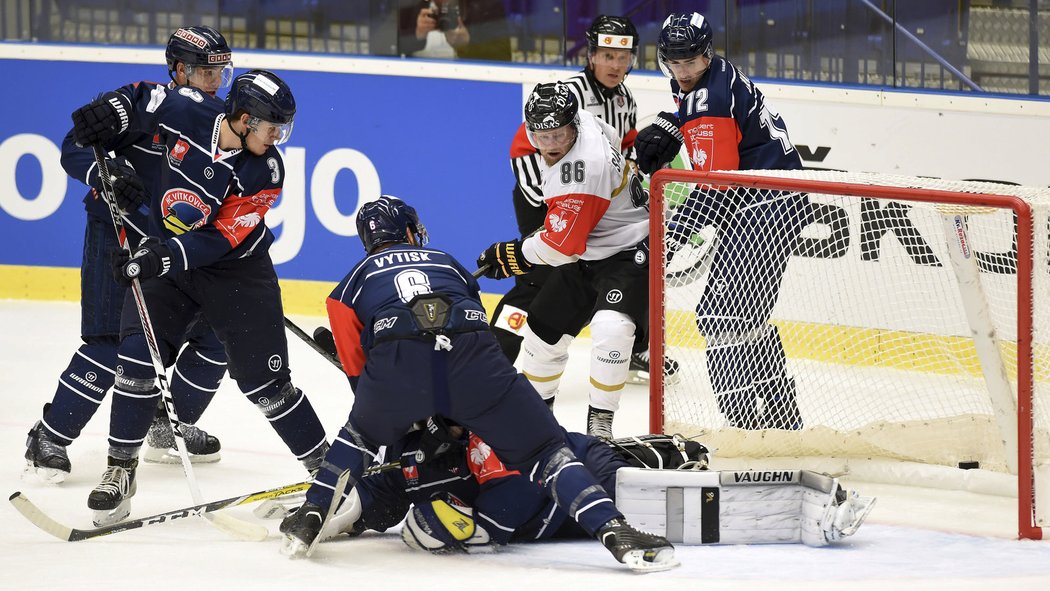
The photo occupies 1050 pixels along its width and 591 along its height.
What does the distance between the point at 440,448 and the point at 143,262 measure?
882 millimetres

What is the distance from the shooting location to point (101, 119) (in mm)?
3865

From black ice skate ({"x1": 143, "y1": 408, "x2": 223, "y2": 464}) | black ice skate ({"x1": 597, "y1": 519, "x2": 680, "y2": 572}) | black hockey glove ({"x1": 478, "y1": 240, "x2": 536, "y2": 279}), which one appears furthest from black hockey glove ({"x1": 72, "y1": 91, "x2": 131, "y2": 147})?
black ice skate ({"x1": 597, "y1": 519, "x2": 680, "y2": 572})

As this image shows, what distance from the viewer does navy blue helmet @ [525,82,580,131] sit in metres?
4.02

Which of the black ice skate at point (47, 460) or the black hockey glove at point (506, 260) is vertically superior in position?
the black hockey glove at point (506, 260)

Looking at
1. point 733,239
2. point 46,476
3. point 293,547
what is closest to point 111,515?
point 46,476

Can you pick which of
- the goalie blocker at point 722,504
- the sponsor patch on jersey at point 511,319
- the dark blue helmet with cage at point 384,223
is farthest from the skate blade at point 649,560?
the sponsor patch on jersey at point 511,319

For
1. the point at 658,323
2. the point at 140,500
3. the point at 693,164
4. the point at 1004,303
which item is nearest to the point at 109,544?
the point at 140,500

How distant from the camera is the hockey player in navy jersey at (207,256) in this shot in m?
3.63

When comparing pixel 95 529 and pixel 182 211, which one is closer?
pixel 95 529

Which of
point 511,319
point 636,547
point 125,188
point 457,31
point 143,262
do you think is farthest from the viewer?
point 457,31

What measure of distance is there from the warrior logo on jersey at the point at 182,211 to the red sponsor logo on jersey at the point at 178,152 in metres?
0.08

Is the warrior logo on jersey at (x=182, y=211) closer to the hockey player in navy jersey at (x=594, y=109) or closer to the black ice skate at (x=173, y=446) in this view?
the black ice skate at (x=173, y=446)

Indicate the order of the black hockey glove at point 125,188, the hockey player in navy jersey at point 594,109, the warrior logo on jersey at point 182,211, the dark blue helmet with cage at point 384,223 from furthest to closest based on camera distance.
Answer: the hockey player in navy jersey at point 594,109 → the black hockey glove at point 125,188 → the warrior logo on jersey at point 182,211 → the dark blue helmet with cage at point 384,223

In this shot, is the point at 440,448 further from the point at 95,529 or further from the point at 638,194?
the point at 638,194
